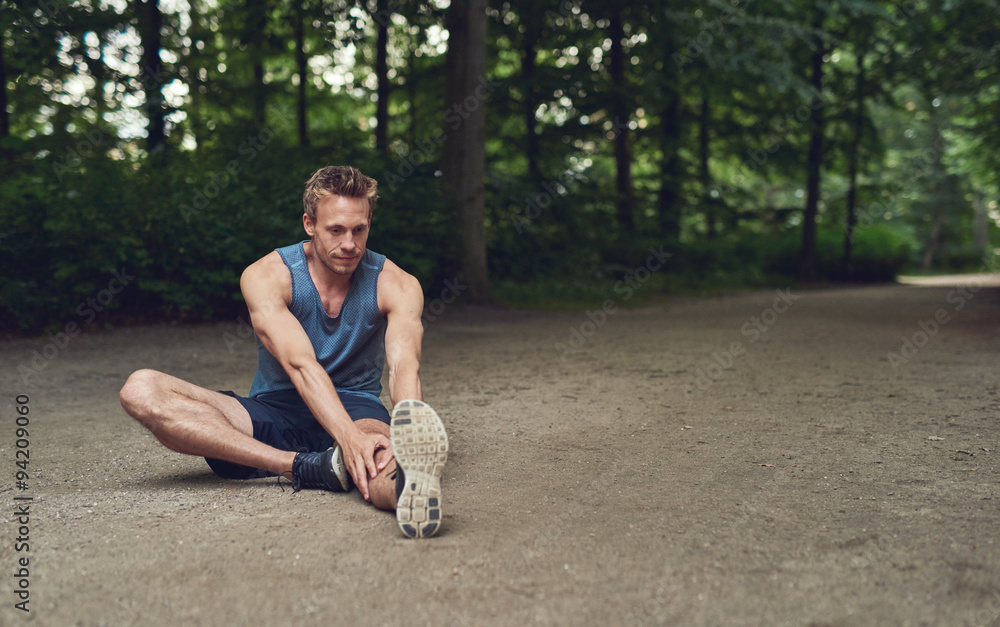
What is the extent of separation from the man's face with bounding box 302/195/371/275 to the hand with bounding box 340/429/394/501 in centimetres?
76

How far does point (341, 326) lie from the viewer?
355 centimetres

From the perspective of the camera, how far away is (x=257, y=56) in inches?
613

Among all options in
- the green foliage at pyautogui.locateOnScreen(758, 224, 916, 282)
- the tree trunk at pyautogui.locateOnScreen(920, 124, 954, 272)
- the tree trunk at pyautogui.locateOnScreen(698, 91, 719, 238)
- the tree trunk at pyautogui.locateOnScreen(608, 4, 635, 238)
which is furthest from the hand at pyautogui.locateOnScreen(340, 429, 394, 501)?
the tree trunk at pyautogui.locateOnScreen(920, 124, 954, 272)

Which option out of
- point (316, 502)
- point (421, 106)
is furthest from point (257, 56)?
point (316, 502)

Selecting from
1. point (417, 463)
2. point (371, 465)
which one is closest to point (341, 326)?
point (371, 465)

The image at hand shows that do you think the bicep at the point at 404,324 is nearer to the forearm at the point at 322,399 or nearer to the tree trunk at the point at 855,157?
the forearm at the point at 322,399

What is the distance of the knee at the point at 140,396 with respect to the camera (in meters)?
3.34

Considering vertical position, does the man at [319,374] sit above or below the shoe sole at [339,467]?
above

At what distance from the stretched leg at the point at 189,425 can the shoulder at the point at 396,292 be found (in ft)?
2.55

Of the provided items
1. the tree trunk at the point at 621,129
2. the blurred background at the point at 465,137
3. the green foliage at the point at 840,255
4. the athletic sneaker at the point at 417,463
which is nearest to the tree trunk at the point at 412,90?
the blurred background at the point at 465,137

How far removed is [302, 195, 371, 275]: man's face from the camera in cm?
336

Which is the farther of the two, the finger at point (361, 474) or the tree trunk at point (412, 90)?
the tree trunk at point (412, 90)

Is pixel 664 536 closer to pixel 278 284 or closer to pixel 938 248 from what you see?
pixel 278 284

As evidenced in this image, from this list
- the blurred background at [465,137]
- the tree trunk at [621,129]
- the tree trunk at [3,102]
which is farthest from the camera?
the tree trunk at [621,129]
